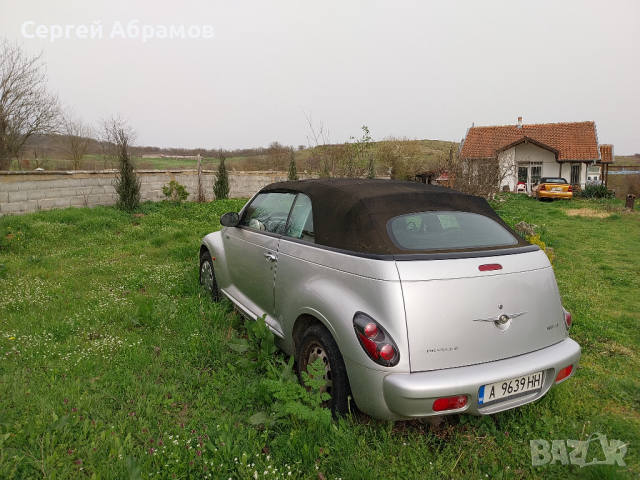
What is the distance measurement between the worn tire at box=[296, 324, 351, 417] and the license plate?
0.77m

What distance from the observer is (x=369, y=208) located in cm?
275

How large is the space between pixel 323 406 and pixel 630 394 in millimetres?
2415

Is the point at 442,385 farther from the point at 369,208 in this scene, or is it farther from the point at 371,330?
the point at 369,208

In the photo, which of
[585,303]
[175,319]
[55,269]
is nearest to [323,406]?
[175,319]

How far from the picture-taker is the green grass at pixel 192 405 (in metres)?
2.28

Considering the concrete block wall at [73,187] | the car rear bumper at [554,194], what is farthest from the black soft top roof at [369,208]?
the car rear bumper at [554,194]

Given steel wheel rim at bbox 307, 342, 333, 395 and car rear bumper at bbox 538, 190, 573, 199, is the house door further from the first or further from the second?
steel wheel rim at bbox 307, 342, 333, 395

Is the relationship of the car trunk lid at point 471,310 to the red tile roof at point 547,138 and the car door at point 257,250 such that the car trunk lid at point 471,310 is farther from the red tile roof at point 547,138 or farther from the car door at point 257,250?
the red tile roof at point 547,138

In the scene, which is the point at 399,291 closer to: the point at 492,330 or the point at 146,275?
the point at 492,330

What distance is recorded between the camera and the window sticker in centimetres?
287

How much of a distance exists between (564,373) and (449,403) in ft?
3.05

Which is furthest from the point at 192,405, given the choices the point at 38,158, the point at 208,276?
the point at 38,158

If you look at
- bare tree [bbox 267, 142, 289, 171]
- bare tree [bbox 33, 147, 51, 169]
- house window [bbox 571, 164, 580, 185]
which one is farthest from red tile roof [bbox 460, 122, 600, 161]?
bare tree [bbox 33, 147, 51, 169]

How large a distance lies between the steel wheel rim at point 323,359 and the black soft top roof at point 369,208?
2.24 ft
